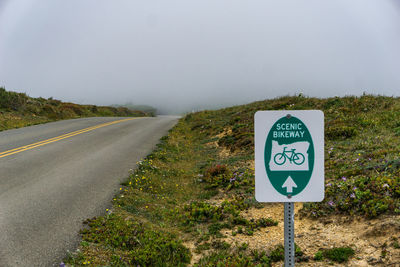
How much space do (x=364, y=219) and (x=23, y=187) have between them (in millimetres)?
7524

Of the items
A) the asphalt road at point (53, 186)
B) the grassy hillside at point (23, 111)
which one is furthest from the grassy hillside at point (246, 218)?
the grassy hillside at point (23, 111)

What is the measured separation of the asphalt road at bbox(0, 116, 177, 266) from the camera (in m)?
4.46

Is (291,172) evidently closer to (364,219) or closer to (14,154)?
(364,219)

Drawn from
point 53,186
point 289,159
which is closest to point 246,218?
point 289,159

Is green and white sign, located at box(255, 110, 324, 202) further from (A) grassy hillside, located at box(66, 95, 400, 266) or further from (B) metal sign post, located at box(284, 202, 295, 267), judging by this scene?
(A) grassy hillside, located at box(66, 95, 400, 266)

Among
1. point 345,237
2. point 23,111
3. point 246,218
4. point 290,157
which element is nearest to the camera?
point 290,157

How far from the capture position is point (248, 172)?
27.1 feet

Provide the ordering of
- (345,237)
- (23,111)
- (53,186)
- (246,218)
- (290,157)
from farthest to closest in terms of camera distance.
Answer: (23,111) → (53,186) → (246,218) → (345,237) → (290,157)

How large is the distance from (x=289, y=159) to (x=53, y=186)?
6.63 metres

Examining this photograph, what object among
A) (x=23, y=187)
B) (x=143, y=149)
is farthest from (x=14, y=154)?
(x=143, y=149)

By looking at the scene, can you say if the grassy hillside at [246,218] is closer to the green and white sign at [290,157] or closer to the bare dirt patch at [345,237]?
the bare dirt patch at [345,237]

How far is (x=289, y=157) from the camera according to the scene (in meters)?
2.40

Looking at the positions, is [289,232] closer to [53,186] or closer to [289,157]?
[289,157]

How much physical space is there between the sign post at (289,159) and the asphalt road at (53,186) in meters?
3.36
